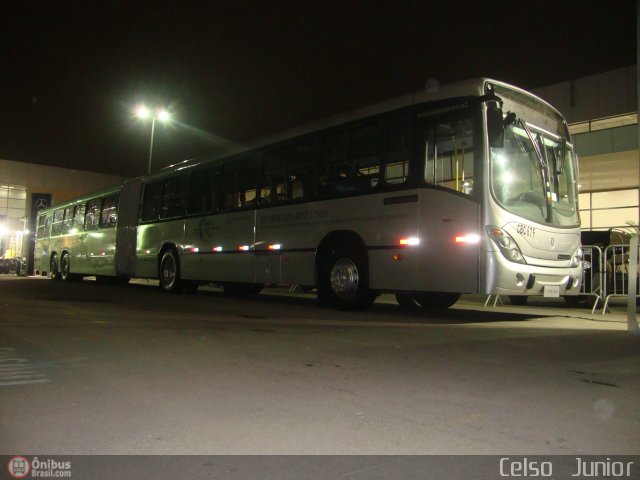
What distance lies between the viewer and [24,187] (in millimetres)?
46469

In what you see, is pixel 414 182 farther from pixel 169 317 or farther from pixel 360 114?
pixel 169 317

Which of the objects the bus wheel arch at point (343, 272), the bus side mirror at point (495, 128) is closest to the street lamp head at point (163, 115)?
the bus wheel arch at point (343, 272)

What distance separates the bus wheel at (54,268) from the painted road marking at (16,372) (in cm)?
1918

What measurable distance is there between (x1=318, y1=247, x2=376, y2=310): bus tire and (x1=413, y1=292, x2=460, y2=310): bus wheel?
1795mm

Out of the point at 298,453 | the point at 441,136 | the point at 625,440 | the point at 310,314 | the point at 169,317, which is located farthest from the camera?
the point at 310,314

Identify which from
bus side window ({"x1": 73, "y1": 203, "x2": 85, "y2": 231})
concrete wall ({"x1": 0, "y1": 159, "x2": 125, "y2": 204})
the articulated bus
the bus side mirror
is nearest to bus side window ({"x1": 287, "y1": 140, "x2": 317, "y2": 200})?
the articulated bus

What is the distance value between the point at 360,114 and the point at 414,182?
1.91m

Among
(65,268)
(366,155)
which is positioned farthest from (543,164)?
(65,268)

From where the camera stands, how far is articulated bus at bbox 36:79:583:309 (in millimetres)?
7770

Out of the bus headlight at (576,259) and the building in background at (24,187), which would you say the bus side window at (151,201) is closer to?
the bus headlight at (576,259)

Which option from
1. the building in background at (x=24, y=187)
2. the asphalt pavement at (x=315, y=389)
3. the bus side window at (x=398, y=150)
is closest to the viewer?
the asphalt pavement at (x=315, y=389)

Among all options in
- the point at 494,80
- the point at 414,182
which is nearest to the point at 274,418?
the point at 414,182

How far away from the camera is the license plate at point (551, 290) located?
8.12 metres

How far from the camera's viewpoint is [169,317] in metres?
8.99
